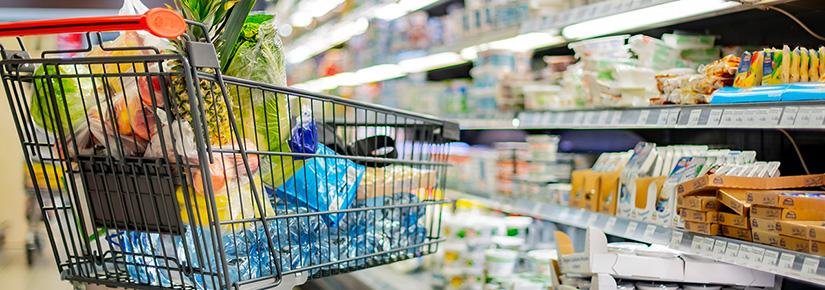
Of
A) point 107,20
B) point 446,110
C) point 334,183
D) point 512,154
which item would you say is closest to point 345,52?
point 446,110

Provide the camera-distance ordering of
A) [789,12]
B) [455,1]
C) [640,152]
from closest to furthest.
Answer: [789,12]
[640,152]
[455,1]

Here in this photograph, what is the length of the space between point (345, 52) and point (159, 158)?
13.9 feet

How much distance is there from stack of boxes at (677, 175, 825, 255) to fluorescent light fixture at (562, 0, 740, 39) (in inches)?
17.8

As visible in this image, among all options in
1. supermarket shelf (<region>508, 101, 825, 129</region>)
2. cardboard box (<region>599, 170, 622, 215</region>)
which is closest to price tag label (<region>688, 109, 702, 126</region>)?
supermarket shelf (<region>508, 101, 825, 129</region>)

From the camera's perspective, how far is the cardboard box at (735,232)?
1.50 metres

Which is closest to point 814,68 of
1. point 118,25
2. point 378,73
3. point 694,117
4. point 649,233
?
point 694,117

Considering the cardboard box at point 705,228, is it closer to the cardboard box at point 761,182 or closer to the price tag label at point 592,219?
the cardboard box at point 761,182

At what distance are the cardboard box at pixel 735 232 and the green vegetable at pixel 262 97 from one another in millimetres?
899

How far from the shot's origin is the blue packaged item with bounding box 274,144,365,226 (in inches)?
51.9

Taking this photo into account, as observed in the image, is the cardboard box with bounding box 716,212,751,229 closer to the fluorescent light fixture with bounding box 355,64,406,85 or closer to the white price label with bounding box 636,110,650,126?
the white price label with bounding box 636,110,650,126

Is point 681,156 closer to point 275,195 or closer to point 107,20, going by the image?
point 275,195

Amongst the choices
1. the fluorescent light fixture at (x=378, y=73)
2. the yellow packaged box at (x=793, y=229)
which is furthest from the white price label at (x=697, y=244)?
the fluorescent light fixture at (x=378, y=73)

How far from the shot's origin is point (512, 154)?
9.78 ft

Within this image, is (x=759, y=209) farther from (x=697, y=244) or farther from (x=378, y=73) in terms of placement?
(x=378, y=73)
